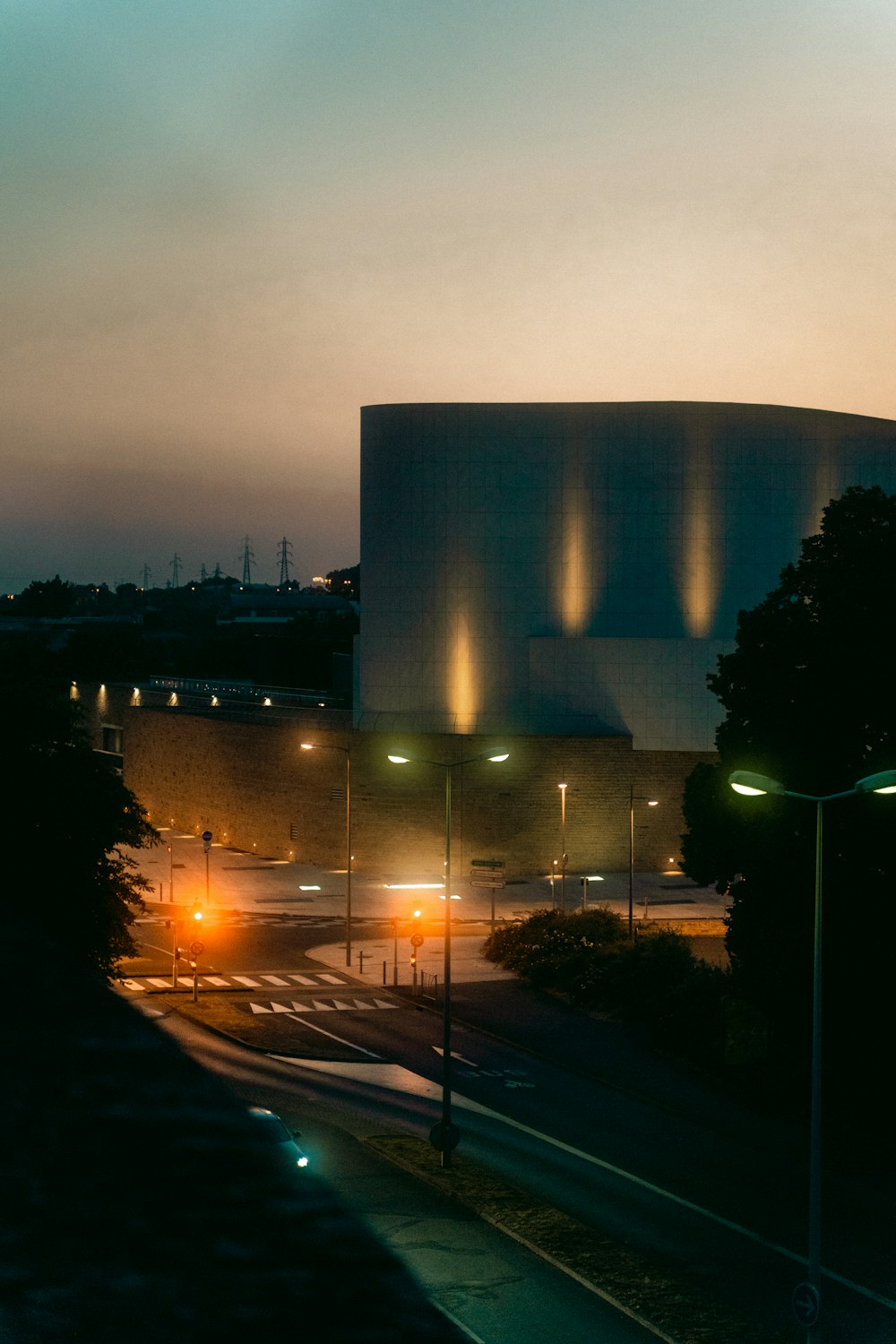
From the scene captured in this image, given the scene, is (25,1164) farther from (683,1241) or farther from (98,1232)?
(683,1241)

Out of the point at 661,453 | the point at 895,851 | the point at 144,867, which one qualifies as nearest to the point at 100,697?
the point at 144,867

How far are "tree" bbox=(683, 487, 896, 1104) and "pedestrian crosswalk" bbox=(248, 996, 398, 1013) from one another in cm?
1297

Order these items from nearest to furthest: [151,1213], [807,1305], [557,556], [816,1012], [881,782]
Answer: [151,1213] < [807,1305] < [881,782] < [816,1012] < [557,556]

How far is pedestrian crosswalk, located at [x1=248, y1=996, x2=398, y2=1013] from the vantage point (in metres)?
40.5

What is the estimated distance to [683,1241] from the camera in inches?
843

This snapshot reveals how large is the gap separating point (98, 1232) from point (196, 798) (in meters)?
79.1

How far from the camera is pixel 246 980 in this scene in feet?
148

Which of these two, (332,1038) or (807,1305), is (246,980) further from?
(807,1305)

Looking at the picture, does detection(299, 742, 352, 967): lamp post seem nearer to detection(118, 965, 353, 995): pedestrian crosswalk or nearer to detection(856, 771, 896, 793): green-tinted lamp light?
detection(118, 965, 353, 995): pedestrian crosswalk

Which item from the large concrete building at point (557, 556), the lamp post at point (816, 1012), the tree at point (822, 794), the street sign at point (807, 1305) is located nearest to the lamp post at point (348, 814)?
the large concrete building at point (557, 556)

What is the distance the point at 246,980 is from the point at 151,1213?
42788 mm

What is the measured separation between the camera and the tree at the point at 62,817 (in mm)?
30203

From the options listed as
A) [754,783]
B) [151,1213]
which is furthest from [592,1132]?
[151,1213]

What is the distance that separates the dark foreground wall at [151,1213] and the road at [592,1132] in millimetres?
11174
